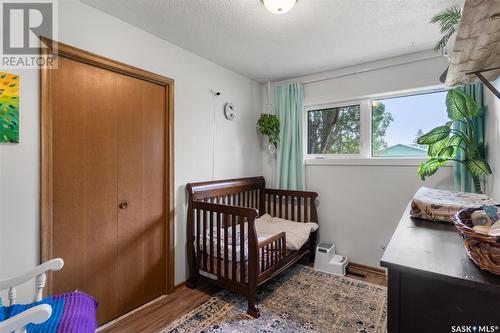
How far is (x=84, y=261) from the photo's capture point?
1787mm

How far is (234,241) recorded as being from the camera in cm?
207

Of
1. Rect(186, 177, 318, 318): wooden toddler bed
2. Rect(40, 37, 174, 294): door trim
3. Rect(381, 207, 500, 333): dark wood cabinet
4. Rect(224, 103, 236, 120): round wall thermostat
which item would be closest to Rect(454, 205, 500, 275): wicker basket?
Rect(381, 207, 500, 333): dark wood cabinet

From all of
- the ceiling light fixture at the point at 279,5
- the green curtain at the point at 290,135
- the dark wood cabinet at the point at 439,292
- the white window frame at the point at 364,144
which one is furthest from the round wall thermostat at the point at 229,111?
the dark wood cabinet at the point at 439,292

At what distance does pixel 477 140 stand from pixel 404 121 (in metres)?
0.75

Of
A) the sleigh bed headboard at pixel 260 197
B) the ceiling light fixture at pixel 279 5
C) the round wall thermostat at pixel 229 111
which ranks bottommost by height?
the sleigh bed headboard at pixel 260 197

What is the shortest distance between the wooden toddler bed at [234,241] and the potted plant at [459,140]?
1308 millimetres

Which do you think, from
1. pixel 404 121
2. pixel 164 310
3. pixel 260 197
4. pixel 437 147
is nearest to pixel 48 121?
pixel 164 310

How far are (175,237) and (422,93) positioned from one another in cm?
302

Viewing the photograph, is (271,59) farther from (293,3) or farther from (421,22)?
(421,22)

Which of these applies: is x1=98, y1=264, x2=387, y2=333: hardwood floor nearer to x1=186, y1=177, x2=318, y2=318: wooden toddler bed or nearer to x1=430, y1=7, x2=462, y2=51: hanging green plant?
x1=186, y1=177, x2=318, y2=318: wooden toddler bed

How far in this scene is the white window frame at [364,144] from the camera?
2.55 m

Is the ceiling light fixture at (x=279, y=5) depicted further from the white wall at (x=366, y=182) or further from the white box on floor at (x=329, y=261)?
the white box on floor at (x=329, y=261)

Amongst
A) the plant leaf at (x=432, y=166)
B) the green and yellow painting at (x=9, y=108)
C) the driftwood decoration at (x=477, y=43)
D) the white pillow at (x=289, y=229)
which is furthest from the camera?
the white pillow at (x=289, y=229)

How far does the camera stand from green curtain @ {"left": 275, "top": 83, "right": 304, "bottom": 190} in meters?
3.17
